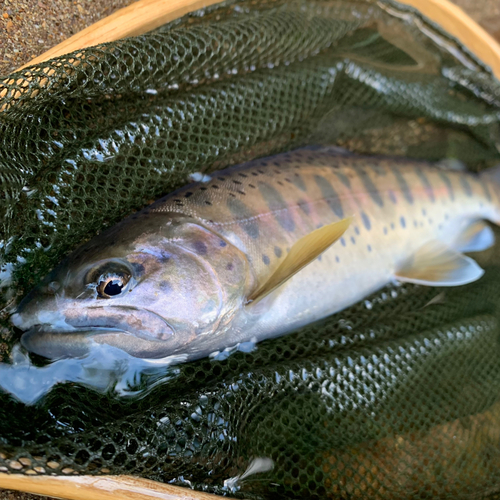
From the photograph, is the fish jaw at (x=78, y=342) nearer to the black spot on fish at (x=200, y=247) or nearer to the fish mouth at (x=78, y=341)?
the fish mouth at (x=78, y=341)

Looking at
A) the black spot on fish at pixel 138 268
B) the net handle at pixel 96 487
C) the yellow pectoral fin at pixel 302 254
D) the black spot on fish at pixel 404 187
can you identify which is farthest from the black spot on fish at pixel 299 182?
the net handle at pixel 96 487

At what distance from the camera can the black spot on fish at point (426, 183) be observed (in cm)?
204

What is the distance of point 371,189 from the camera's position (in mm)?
1935

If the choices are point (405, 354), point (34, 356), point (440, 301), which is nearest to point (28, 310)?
point (34, 356)

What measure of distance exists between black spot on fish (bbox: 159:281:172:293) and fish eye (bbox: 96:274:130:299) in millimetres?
131

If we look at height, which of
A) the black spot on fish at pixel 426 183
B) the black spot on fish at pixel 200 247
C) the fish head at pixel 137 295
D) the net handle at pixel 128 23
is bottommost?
the fish head at pixel 137 295

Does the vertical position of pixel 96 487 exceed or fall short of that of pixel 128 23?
it falls short

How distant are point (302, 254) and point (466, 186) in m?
1.09

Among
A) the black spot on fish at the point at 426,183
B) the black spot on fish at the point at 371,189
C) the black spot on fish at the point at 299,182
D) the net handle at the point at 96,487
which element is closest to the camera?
the net handle at the point at 96,487

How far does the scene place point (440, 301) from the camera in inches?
79.0

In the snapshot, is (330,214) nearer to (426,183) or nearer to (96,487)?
(426,183)

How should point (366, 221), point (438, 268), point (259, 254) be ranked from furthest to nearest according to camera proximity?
point (438, 268) → point (366, 221) → point (259, 254)

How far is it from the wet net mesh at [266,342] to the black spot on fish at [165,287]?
34cm

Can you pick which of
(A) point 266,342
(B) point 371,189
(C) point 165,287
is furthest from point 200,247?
(B) point 371,189
